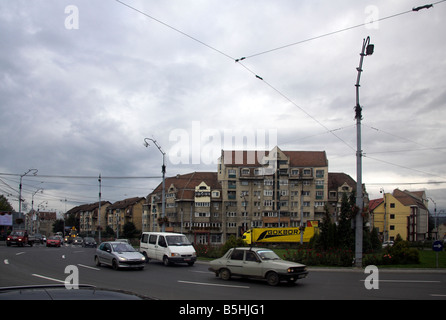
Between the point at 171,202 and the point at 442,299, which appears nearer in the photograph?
the point at 442,299

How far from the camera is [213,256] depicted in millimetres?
31891

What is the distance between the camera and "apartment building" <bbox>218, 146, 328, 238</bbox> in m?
83.4

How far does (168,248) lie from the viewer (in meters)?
24.4

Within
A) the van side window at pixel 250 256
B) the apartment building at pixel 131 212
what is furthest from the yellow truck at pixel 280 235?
the apartment building at pixel 131 212

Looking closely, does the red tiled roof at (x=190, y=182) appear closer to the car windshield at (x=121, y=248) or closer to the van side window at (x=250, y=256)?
the car windshield at (x=121, y=248)

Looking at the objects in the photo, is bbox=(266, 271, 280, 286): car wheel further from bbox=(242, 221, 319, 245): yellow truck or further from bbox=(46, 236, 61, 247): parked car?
bbox=(46, 236, 61, 247): parked car

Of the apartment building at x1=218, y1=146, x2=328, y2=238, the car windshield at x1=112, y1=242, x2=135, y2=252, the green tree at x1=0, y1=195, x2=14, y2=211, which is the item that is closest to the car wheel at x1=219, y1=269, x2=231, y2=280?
the car windshield at x1=112, y1=242, x2=135, y2=252

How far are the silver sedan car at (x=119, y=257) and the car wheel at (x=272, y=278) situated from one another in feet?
26.4

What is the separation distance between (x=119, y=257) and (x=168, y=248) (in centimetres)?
423

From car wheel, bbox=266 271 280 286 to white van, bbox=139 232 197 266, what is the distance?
30.9 ft

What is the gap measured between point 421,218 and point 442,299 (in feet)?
343

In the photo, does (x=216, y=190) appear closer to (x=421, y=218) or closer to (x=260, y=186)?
(x=260, y=186)
